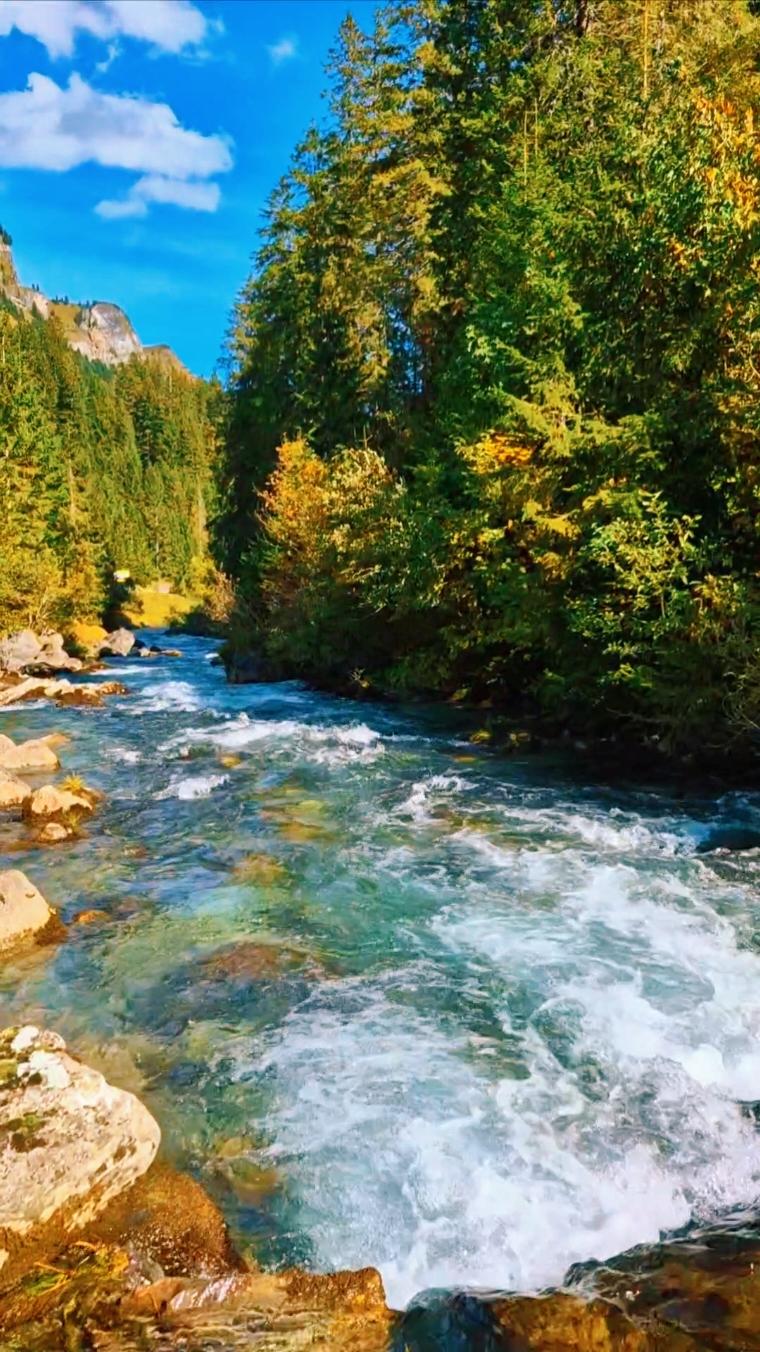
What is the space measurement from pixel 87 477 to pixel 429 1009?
80.0 meters

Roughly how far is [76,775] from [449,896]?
8.54 metres

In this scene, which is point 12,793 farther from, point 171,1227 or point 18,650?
point 18,650

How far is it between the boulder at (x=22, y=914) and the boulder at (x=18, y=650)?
27031 millimetres

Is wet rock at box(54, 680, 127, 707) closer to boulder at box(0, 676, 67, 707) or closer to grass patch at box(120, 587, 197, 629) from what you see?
boulder at box(0, 676, 67, 707)

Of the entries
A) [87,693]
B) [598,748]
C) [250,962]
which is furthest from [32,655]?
[250,962]

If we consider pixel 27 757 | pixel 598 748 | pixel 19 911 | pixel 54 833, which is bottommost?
pixel 54 833

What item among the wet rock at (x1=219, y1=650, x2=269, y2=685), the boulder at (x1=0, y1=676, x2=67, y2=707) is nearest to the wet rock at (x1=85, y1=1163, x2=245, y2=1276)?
the boulder at (x1=0, y1=676, x2=67, y2=707)

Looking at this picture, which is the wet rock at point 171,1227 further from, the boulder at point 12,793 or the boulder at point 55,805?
the boulder at point 12,793

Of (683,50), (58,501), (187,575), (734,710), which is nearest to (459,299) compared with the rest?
(683,50)

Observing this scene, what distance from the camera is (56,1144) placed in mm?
4473

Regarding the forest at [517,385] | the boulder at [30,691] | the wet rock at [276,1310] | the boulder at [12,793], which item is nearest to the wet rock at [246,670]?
the forest at [517,385]

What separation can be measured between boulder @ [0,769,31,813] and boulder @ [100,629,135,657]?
103ft

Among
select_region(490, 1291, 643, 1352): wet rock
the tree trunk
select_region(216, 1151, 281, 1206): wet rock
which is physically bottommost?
select_region(216, 1151, 281, 1206): wet rock

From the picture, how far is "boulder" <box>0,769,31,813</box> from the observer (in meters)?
12.4
